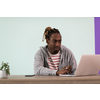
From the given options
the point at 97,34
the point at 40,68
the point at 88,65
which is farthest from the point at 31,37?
the point at 88,65

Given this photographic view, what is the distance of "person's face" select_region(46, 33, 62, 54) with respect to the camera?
2.62 meters

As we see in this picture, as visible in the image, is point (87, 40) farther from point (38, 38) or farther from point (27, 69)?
point (27, 69)

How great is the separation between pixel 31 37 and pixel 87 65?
161 inches

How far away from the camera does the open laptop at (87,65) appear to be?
6.15ft

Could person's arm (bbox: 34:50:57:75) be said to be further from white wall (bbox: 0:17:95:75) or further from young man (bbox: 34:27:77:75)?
white wall (bbox: 0:17:95:75)

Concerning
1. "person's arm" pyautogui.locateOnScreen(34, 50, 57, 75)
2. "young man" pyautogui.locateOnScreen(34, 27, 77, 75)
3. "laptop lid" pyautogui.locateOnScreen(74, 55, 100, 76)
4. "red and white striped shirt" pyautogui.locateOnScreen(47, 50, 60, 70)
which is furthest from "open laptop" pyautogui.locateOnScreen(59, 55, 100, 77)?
"red and white striped shirt" pyautogui.locateOnScreen(47, 50, 60, 70)

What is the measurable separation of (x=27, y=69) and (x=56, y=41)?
3.37 meters

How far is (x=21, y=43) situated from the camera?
5.90 meters

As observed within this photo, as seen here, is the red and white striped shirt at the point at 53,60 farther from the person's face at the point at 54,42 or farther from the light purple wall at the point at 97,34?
the light purple wall at the point at 97,34

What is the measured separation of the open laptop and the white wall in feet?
12.3

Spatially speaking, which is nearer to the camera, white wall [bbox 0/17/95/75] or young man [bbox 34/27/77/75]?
young man [bbox 34/27/77/75]

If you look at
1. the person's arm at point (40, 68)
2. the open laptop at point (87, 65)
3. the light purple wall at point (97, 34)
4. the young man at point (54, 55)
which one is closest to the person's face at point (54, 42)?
the young man at point (54, 55)
